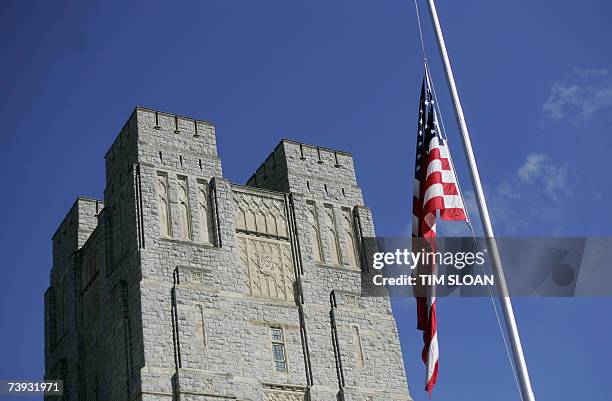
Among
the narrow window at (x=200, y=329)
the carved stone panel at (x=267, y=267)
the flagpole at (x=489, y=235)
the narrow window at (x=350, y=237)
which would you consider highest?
the narrow window at (x=350, y=237)

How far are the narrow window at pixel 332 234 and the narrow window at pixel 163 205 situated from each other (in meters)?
7.18

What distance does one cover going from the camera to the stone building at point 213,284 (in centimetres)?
3491

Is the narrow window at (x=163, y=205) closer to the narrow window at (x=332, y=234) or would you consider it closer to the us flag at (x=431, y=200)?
the narrow window at (x=332, y=234)

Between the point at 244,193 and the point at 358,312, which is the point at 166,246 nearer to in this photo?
the point at 244,193

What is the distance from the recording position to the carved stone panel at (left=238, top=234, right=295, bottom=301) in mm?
38344

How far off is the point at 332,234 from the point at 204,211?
5885 millimetres

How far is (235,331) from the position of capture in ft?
117

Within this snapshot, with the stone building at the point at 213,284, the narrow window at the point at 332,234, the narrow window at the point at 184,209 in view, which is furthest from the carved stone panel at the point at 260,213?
the narrow window at the point at 184,209

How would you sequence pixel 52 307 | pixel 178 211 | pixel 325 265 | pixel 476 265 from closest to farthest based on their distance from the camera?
pixel 476 265 → pixel 178 211 → pixel 325 265 → pixel 52 307

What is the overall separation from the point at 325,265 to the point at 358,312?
7.65 ft

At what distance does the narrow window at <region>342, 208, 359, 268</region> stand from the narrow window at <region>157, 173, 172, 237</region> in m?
8.05

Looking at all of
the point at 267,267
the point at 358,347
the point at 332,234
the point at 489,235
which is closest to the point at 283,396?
the point at 358,347

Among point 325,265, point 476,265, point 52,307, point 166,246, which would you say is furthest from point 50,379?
point 476,265

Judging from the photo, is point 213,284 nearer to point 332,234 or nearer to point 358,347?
point 358,347
